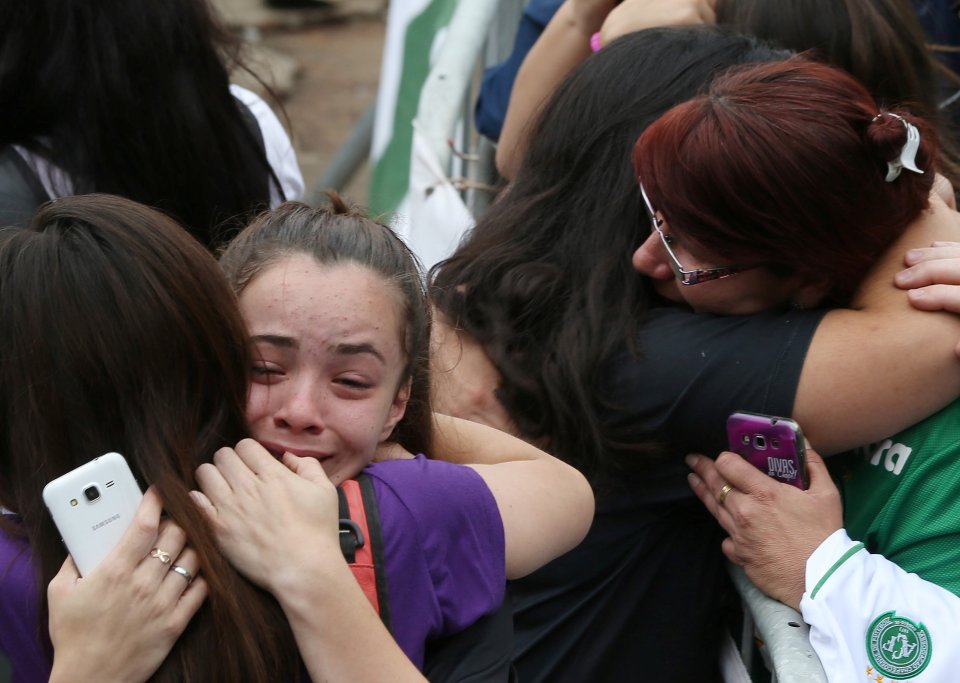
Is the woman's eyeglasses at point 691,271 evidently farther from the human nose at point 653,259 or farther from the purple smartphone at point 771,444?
the purple smartphone at point 771,444

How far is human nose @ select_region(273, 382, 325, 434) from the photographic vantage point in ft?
5.32

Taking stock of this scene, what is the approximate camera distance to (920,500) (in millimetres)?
1890

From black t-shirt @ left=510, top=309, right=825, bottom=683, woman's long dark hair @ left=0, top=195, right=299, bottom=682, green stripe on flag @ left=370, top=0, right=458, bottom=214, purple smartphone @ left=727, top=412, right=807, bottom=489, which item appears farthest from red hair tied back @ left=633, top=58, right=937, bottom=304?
green stripe on flag @ left=370, top=0, right=458, bottom=214

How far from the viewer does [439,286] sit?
2262mm

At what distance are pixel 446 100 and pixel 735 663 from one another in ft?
5.76

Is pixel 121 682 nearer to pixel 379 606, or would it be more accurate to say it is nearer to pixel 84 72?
pixel 379 606

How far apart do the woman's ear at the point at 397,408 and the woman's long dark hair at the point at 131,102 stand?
0.68m

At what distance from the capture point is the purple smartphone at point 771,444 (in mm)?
1870

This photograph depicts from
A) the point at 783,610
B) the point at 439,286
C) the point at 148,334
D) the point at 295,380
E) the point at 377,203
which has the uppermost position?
the point at 148,334

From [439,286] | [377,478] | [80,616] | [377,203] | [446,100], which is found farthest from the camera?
[377,203]

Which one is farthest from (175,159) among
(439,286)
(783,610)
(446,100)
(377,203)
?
(783,610)

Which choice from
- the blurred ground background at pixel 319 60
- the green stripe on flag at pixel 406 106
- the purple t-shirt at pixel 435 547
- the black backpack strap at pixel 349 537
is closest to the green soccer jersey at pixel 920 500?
the purple t-shirt at pixel 435 547

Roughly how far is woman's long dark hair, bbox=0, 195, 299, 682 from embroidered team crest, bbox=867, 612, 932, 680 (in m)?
0.84

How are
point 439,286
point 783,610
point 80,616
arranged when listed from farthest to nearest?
1. point 439,286
2. point 783,610
3. point 80,616
